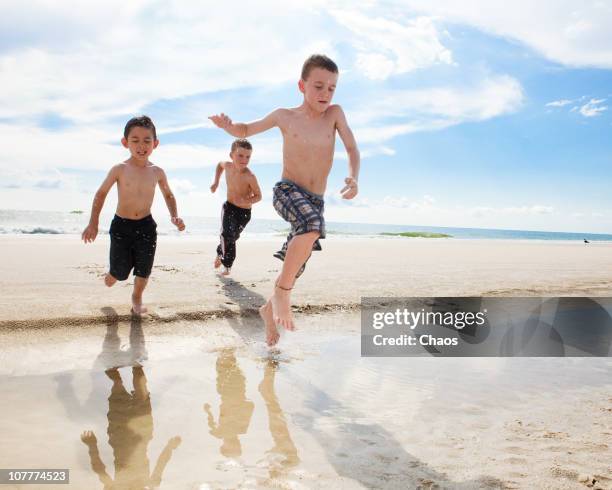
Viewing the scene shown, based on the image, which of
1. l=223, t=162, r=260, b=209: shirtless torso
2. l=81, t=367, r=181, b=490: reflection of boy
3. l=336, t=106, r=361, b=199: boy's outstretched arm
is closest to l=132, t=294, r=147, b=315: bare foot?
l=81, t=367, r=181, b=490: reflection of boy

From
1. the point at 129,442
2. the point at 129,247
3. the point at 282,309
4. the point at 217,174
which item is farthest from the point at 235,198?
the point at 129,442

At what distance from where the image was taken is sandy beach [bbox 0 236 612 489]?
1.83m

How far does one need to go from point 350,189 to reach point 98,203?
2625mm

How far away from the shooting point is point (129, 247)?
15.2 feet

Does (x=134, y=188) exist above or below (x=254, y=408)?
above

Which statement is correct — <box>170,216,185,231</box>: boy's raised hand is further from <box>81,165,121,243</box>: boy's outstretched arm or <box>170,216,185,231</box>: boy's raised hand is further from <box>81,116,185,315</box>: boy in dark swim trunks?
<box>81,165,121,243</box>: boy's outstretched arm

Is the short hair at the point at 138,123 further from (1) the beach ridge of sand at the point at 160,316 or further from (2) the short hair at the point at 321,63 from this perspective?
(2) the short hair at the point at 321,63

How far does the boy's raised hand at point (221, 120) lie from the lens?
3.35 m

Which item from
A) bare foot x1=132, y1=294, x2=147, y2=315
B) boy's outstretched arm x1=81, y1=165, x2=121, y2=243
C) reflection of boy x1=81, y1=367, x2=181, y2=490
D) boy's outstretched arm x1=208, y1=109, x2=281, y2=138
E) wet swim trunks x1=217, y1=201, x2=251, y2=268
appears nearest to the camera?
reflection of boy x1=81, y1=367, x2=181, y2=490

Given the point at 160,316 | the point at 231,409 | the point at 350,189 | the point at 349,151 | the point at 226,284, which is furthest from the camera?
the point at 226,284

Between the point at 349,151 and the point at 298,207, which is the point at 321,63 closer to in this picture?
the point at 349,151

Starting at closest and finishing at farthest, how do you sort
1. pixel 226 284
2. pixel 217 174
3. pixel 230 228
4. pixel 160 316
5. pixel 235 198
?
pixel 160 316
pixel 226 284
pixel 230 228
pixel 235 198
pixel 217 174

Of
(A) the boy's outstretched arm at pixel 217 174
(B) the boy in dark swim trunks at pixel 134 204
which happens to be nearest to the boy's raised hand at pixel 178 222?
(B) the boy in dark swim trunks at pixel 134 204

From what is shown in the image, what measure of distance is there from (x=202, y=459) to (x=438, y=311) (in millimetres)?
3578
